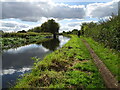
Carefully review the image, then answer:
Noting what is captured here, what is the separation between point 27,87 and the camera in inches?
263

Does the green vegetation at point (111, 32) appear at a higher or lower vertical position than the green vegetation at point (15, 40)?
higher

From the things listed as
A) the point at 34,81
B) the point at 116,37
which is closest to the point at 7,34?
the point at 116,37

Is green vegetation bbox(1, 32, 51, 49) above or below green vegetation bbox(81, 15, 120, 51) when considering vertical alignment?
below

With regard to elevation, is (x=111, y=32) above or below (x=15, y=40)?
above

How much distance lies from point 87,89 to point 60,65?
3.94 metres

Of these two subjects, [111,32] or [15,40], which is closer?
[111,32]

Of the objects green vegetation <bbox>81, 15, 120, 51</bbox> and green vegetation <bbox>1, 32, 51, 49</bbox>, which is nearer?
green vegetation <bbox>81, 15, 120, 51</bbox>

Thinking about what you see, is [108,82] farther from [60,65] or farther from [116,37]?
[116,37]

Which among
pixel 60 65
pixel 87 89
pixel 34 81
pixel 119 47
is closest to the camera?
pixel 87 89

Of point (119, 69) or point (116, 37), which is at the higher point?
point (116, 37)

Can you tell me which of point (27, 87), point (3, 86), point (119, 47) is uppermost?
point (119, 47)

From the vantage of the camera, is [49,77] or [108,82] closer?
[108,82]

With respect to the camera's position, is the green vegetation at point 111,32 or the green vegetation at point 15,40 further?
the green vegetation at point 15,40

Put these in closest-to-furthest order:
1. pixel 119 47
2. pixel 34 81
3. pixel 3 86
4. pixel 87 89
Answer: pixel 87 89 → pixel 34 81 → pixel 3 86 → pixel 119 47
